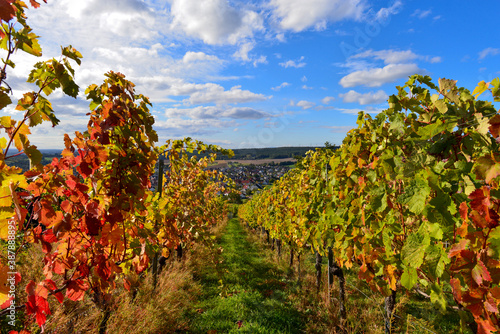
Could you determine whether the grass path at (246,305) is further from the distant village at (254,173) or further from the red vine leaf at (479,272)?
the distant village at (254,173)

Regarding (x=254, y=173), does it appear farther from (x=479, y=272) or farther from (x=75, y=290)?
(x=479, y=272)

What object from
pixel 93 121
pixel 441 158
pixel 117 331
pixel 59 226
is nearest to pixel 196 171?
pixel 117 331

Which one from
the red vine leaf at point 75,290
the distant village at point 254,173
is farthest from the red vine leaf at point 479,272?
the distant village at point 254,173

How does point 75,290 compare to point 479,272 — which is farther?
point 75,290

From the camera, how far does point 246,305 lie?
16.6 feet

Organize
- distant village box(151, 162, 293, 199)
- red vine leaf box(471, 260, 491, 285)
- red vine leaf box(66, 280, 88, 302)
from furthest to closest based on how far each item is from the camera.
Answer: distant village box(151, 162, 293, 199)
red vine leaf box(66, 280, 88, 302)
red vine leaf box(471, 260, 491, 285)

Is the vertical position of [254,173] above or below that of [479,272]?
below

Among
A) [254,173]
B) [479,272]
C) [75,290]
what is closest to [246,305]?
Result: [75,290]

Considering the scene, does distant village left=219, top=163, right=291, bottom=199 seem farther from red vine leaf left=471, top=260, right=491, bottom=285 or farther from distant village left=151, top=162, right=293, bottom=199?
red vine leaf left=471, top=260, right=491, bottom=285

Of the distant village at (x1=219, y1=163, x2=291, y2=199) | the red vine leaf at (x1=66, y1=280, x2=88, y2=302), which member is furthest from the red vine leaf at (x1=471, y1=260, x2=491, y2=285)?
the distant village at (x1=219, y1=163, x2=291, y2=199)

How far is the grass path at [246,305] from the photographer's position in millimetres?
4203

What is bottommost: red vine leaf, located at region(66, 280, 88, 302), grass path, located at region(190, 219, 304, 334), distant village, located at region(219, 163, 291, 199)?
distant village, located at region(219, 163, 291, 199)

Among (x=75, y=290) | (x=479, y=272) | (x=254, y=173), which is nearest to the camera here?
(x=479, y=272)

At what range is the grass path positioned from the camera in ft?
13.8
